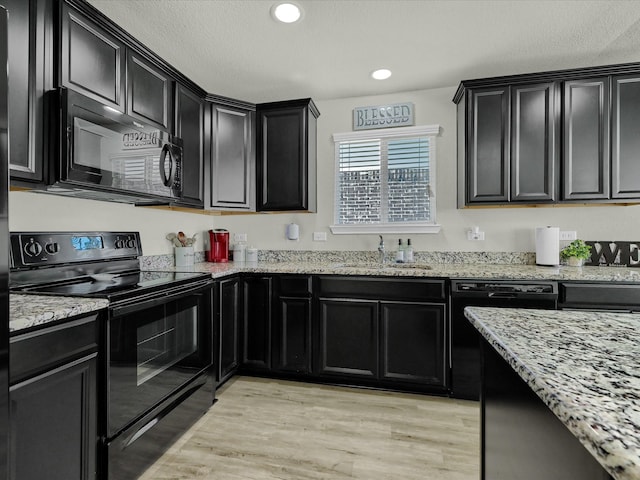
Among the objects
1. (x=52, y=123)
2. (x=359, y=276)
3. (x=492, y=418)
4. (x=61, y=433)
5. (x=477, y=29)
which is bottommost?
(x=61, y=433)

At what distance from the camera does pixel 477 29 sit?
222cm

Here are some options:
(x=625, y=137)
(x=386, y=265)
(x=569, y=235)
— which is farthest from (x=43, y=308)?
(x=625, y=137)

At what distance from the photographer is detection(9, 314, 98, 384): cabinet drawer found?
3.65 ft

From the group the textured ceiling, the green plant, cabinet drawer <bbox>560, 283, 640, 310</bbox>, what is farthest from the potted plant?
the textured ceiling

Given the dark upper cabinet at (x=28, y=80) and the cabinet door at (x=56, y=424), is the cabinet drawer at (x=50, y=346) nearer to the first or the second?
the cabinet door at (x=56, y=424)

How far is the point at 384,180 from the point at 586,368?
2.76 meters

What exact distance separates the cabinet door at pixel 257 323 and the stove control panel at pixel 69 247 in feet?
2.96

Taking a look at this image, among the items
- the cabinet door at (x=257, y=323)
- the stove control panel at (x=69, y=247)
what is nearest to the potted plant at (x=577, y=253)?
the cabinet door at (x=257, y=323)

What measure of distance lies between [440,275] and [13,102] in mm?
2547

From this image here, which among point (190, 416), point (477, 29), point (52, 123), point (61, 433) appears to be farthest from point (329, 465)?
point (477, 29)

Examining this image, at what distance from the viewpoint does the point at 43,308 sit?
126 centimetres

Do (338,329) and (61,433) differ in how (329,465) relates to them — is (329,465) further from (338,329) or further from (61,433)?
(61,433)

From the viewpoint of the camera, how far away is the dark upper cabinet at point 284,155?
308 centimetres

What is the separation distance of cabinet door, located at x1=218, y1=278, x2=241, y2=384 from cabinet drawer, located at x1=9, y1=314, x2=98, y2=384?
1.15 metres
